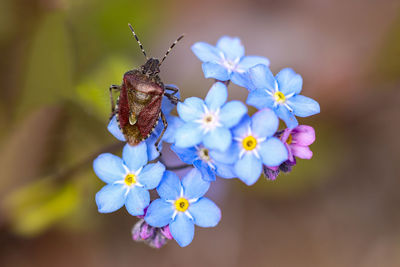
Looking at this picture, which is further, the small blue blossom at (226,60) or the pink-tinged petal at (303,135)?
the small blue blossom at (226,60)

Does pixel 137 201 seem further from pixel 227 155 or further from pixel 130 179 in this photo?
pixel 227 155

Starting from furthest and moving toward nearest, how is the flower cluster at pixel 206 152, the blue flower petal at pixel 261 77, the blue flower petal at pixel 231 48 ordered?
1. the blue flower petal at pixel 231 48
2. the blue flower petal at pixel 261 77
3. the flower cluster at pixel 206 152

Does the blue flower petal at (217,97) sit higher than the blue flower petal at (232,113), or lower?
higher

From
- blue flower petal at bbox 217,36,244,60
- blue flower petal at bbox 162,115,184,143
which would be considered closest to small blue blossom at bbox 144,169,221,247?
blue flower petal at bbox 162,115,184,143

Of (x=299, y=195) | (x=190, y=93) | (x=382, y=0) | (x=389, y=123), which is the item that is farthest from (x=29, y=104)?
(x=382, y=0)

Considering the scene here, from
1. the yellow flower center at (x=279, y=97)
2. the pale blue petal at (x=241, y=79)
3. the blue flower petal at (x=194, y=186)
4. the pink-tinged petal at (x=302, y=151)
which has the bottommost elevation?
the pink-tinged petal at (x=302, y=151)

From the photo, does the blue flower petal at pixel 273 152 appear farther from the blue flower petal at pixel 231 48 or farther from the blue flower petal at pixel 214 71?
the blue flower petal at pixel 231 48

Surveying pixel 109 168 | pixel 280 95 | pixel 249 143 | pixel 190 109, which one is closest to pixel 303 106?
pixel 280 95

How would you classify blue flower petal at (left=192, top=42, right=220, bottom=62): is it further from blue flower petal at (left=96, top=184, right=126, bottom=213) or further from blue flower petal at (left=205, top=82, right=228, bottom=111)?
blue flower petal at (left=96, top=184, right=126, bottom=213)

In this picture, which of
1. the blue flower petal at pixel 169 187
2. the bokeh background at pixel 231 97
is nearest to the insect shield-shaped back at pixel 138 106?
the blue flower petal at pixel 169 187
